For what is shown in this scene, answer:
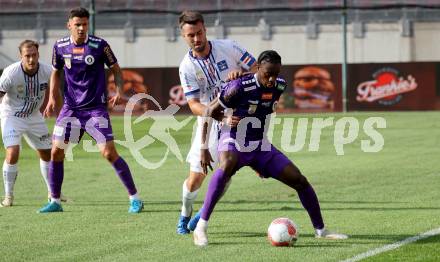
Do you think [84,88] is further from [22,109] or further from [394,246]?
[394,246]

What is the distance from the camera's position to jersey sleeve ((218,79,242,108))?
884cm

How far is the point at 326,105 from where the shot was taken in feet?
124

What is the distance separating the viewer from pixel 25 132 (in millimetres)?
13039

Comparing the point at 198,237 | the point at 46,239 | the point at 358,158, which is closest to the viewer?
the point at 198,237

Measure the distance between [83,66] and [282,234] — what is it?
3.89 meters

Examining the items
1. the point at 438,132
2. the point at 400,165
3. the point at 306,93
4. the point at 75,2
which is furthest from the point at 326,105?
the point at 400,165

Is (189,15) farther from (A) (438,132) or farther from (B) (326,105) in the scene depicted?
(B) (326,105)

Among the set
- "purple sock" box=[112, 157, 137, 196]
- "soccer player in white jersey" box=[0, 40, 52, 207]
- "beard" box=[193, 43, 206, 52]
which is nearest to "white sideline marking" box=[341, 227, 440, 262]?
"beard" box=[193, 43, 206, 52]

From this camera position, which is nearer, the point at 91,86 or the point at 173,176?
the point at 91,86

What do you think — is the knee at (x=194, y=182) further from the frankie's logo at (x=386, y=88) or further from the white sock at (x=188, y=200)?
the frankie's logo at (x=386, y=88)

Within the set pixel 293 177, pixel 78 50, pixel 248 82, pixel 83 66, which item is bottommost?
pixel 293 177

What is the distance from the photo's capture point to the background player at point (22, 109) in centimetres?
1265

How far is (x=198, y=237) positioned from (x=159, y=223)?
169cm

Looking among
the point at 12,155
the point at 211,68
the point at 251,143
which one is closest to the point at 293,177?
the point at 251,143
